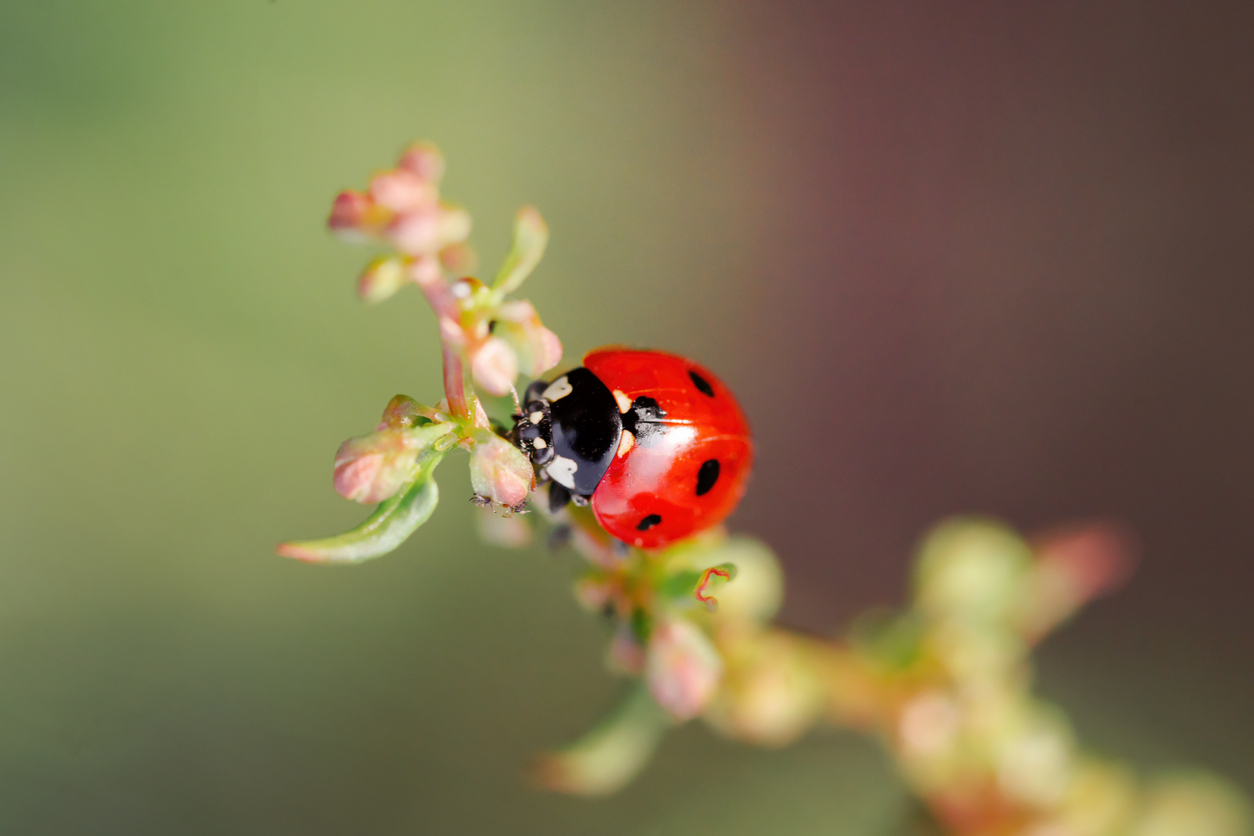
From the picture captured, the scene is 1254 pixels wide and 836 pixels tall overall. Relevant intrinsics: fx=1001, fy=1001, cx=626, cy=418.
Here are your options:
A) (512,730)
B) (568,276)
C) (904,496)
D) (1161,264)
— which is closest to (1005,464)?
(904,496)

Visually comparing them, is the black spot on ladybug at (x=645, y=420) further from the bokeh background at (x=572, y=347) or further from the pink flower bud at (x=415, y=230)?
the bokeh background at (x=572, y=347)

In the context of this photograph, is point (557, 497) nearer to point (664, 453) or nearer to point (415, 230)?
point (664, 453)

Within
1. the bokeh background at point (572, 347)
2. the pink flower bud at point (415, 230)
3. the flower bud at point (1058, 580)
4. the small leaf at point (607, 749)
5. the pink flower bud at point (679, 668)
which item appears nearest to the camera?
the pink flower bud at point (415, 230)

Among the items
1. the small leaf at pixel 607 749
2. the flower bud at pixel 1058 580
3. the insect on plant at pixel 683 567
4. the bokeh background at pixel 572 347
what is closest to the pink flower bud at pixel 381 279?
the insect on plant at pixel 683 567

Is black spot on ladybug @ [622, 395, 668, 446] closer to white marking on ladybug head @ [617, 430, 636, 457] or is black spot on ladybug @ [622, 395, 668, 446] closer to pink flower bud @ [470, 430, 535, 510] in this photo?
white marking on ladybug head @ [617, 430, 636, 457]

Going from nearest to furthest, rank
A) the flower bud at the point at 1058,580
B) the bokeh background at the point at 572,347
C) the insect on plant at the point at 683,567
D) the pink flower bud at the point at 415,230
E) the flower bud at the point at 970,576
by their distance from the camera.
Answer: the pink flower bud at the point at 415,230 → the insect on plant at the point at 683,567 → the flower bud at the point at 970,576 → the flower bud at the point at 1058,580 → the bokeh background at the point at 572,347

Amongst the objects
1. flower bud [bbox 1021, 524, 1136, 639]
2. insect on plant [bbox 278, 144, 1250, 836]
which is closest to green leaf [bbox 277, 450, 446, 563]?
insect on plant [bbox 278, 144, 1250, 836]

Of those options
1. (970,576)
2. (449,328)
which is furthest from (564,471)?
(970,576)
